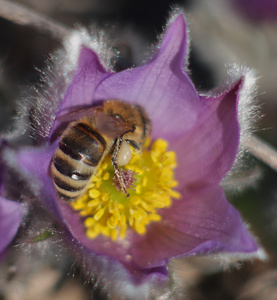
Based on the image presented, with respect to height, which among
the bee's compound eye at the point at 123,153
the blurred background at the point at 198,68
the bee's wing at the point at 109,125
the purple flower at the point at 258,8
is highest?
the purple flower at the point at 258,8

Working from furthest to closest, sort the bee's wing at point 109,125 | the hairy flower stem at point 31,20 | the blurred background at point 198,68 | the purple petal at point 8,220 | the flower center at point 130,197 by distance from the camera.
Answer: the hairy flower stem at point 31,20 → the blurred background at point 198,68 → the flower center at point 130,197 → the bee's wing at point 109,125 → the purple petal at point 8,220

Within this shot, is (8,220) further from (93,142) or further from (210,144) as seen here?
(210,144)

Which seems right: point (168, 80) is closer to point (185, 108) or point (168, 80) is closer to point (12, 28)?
point (185, 108)

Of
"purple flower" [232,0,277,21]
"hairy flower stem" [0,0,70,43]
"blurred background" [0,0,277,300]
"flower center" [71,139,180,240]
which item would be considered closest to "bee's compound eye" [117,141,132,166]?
"flower center" [71,139,180,240]

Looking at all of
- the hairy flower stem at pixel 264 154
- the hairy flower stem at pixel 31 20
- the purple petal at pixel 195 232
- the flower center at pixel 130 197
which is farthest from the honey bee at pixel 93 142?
the hairy flower stem at pixel 31 20

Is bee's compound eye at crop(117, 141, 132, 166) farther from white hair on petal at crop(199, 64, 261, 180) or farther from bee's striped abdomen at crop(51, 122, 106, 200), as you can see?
white hair on petal at crop(199, 64, 261, 180)

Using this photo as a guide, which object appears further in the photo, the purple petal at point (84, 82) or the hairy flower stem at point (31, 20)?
the hairy flower stem at point (31, 20)

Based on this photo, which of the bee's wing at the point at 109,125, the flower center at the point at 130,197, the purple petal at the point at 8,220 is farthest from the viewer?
the flower center at the point at 130,197

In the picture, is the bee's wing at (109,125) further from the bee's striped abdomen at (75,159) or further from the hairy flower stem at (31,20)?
the hairy flower stem at (31,20)

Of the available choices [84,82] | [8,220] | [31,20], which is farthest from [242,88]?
[31,20]
